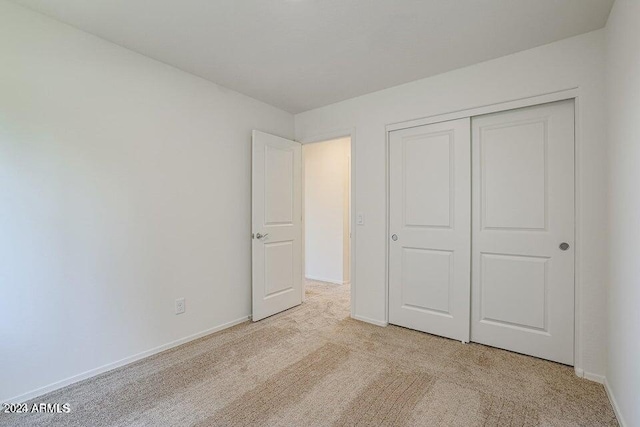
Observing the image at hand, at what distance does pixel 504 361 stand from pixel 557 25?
2.35 metres

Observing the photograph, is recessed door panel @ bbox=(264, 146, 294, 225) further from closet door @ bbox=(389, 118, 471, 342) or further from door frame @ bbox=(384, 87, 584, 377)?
door frame @ bbox=(384, 87, 584, 377)

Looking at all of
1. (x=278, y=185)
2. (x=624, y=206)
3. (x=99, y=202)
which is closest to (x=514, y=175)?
(x=624, y=206)

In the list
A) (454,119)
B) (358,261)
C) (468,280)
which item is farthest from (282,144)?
(468,280)

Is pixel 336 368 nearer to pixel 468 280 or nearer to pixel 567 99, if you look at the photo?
pixel 468 280

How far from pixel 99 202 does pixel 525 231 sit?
3.16 metres

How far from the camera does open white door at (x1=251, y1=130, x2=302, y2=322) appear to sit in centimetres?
315

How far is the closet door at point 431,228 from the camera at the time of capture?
2.62m

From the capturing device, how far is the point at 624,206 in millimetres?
1598

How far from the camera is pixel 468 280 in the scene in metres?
2.59

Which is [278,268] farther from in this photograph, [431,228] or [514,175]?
[514,175]

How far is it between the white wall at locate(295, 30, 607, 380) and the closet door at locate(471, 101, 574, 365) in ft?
0.41

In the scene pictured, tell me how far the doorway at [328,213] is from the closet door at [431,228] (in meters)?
1.79

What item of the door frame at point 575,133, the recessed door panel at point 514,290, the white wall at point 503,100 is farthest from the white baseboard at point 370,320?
the door frame at point 575,133

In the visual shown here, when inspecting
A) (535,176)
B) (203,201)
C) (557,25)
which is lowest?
(203,201)
